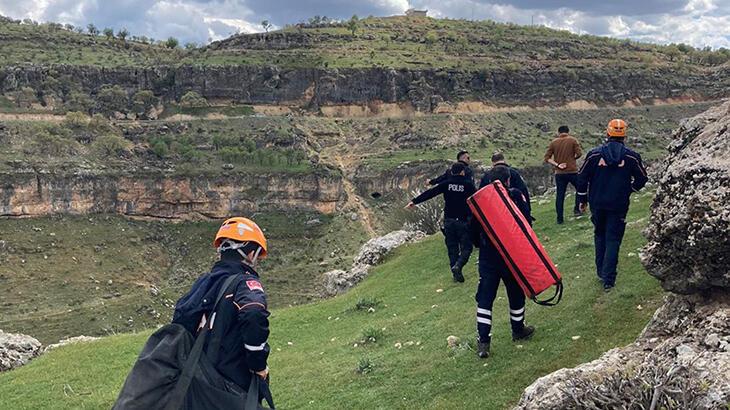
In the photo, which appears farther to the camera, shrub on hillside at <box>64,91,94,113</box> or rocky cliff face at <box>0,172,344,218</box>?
shrub on hillside at <box>64,91,94,113</box>

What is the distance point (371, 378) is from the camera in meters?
8.67

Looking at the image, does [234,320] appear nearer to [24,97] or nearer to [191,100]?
[24,97]

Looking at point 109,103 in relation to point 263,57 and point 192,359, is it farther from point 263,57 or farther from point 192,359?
point 192,359

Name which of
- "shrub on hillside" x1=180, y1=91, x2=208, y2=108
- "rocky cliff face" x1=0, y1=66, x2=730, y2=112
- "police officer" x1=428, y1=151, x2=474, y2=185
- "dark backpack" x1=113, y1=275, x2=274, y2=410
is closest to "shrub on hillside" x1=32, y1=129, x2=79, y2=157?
"rocky cliff face" x1=0, y1=66, x2=730, y2=112

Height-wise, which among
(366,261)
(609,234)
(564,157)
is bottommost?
(366,261)

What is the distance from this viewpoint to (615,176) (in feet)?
28.7

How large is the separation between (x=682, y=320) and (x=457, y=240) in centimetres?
780

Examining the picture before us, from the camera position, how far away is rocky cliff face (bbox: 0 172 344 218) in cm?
6006

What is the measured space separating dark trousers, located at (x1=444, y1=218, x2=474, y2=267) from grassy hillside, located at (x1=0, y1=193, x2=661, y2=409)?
2.17 feet

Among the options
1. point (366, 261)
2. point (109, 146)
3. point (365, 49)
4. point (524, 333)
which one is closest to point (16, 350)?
point (366, 261)

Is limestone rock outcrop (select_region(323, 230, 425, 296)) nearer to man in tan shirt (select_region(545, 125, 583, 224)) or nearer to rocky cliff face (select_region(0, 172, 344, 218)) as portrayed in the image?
man in tan shirt (select_region(545, 125, 583, 224))

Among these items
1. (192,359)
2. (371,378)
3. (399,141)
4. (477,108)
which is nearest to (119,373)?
(371,378)

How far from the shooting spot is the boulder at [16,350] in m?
14.8

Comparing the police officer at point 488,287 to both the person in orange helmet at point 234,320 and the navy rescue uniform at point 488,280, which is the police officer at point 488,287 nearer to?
the navy rescue uniform at point 488,280
